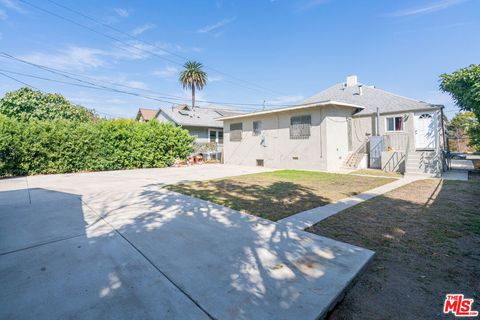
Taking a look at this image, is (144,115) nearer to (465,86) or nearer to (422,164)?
(422,164)

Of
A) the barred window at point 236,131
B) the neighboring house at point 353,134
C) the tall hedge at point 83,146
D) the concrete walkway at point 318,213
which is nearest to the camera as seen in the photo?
the concrete walkway at point 318,213

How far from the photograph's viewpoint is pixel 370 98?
1527cm

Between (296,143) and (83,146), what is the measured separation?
11.8 meters

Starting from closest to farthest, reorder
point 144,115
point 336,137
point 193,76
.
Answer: point 336,137 → point 193,76 → point 144,115

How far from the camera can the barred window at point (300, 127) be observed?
13234 millimetres

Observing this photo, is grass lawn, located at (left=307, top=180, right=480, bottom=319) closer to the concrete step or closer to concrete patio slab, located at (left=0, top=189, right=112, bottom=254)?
concrete patio slab, located at (left=0, top=189, right=112, bottom=254)

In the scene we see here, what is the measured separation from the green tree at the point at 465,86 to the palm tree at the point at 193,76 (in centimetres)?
2564

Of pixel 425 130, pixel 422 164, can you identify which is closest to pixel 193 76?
pixel 425 130

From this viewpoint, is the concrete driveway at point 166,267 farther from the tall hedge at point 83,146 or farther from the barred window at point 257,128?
the barred window at point 257,128

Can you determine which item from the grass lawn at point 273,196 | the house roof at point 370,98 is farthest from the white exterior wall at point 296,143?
the grass lawn at point 273,196

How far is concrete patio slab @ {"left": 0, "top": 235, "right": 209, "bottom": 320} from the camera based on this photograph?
189 cm

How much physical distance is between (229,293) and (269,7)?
1737 centimetres

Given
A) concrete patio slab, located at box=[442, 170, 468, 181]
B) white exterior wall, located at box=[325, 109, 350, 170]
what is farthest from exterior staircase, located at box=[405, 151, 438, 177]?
white exterior wall, located at box=[325, 109, 350, 170]

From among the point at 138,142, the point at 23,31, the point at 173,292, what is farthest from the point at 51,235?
the point at 23,31
